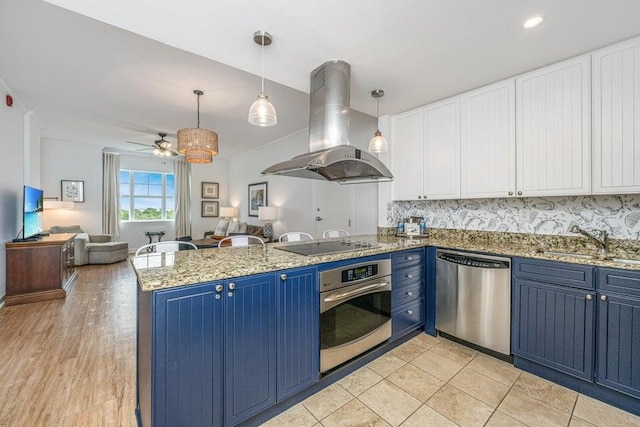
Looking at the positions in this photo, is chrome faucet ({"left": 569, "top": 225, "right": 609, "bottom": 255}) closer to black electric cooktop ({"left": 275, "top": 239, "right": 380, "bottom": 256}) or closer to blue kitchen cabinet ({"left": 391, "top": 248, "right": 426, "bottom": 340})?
blue kitchen cabinet ({"left": 391, "top": 248, "right": 426, "bottom": 340})

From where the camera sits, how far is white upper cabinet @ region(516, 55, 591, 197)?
80.8 inches

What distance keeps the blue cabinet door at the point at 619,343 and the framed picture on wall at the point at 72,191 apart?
890 cm

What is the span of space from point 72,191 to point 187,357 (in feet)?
24.0

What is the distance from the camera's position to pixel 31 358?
222 centimetres

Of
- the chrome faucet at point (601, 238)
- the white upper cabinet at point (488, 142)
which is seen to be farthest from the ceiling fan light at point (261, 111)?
the chrome faucet at point (601, 238)

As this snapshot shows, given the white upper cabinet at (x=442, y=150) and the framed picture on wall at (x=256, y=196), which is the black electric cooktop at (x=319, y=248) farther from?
the framed picture on wall at (x=256, y=196)

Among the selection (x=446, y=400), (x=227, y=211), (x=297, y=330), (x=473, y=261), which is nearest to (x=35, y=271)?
(x=227, y=211)

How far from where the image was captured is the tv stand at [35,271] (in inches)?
136

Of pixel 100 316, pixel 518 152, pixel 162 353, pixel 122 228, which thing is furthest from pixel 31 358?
pixel 122 228

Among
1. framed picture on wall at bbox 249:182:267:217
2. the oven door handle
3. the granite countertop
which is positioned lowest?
the oven door handle

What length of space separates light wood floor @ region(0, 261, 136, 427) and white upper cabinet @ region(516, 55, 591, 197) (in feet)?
11.3

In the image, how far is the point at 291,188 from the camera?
5.49m

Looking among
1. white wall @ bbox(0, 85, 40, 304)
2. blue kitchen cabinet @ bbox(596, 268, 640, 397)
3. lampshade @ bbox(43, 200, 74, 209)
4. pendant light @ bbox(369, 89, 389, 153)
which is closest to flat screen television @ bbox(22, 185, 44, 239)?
white wall @ bbox(0, 85, 40, 304)

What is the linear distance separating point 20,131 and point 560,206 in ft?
23.1
